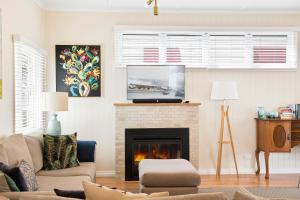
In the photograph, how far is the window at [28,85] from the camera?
4.34m

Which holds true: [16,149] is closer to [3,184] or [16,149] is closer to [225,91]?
[3,184]

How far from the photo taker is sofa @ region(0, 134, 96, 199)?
3.35m

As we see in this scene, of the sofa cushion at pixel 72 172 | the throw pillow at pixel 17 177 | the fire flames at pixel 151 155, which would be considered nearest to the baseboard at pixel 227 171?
the fire flames at pixel 151 155

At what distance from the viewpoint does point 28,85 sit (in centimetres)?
481

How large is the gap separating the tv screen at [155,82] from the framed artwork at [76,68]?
0.64 m

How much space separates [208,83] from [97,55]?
188 centimetres

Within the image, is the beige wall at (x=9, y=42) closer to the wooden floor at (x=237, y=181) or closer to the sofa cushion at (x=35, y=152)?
the sofa cushion at (x=35, y=152)

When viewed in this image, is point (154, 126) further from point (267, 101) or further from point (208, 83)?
point (267, 101)

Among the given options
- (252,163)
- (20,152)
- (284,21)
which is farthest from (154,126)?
(284,21)

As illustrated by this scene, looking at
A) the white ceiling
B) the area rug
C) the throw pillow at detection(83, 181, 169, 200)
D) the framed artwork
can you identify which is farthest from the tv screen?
the throw pillow at detection(83, 181, 169, 200)

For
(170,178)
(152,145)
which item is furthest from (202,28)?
(170,178)

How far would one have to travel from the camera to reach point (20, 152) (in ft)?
11.6

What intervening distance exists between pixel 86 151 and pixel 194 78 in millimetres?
2302

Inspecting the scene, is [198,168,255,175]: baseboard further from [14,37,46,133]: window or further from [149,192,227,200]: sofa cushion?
[149,192,227,200]: sofa cushion
